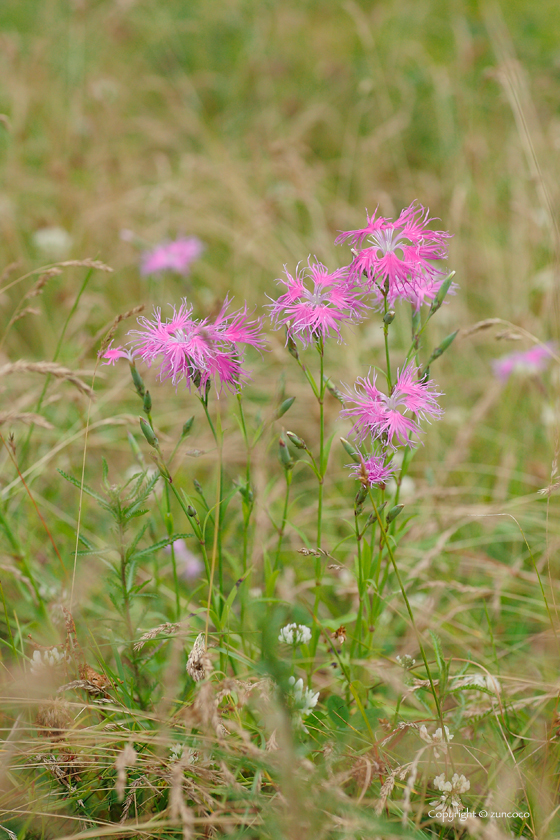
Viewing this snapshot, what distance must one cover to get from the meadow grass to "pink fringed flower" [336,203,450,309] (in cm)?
28

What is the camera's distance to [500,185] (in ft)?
13.1

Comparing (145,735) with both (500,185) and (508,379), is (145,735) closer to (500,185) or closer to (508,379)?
(508,379)

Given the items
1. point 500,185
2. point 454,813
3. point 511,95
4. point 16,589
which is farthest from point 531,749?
point 500,185

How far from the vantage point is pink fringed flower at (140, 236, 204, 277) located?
2791mm

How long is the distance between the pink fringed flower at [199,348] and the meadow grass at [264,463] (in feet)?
0.24

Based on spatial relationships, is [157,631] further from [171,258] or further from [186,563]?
[171,258]

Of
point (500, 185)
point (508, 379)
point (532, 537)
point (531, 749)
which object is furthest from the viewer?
point (500, 185)

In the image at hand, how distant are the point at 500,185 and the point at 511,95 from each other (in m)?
2.01

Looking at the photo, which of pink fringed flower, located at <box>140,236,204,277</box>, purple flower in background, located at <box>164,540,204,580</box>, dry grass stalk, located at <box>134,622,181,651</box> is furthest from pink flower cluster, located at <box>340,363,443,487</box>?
pink fringed flower, located at <box>140,236,204,277</box>

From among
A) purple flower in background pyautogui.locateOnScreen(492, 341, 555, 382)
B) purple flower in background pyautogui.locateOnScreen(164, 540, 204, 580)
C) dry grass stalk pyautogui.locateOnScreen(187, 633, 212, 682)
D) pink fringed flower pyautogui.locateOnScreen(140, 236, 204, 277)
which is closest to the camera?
dry grass stalk pyautogui.locateOnScreen(187, 633, 212, 682)

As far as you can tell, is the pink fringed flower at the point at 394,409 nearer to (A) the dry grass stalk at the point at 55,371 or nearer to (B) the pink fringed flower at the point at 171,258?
(A) the dry grass stalk at the point at 55,371

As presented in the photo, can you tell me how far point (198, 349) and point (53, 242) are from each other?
2.48 m

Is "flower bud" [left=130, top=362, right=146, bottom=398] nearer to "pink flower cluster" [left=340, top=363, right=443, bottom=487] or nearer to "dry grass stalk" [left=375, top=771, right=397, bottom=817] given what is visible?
"pink flower cluster" [left=340, top=363, right=443, bottom=487]

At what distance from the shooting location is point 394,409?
1.26 metres
